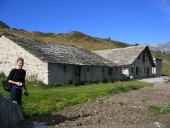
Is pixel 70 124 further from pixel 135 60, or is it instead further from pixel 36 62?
pixel 135 60

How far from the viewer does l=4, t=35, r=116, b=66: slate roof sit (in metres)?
33.0

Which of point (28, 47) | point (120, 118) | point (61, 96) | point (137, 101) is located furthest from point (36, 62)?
point (120, 118)

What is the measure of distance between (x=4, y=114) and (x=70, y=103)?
794 cm

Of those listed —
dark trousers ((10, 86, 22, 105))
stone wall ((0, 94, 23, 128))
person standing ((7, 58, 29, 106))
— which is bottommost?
stone wall ((0, 94, 23, 128))

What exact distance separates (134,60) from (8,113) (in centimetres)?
4273

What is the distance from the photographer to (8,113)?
434 inches

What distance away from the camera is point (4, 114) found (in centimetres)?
1072

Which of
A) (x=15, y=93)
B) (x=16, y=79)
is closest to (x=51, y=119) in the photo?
(x=15, y=93)

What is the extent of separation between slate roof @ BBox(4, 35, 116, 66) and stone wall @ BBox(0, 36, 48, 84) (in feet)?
1.40

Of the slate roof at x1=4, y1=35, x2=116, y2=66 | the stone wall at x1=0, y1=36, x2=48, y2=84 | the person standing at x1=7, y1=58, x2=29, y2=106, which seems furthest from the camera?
the slate roof at x1=4, y1=35, x2=116, y2=66

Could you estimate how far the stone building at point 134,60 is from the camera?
5175 cm

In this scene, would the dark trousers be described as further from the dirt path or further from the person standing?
the dirt path

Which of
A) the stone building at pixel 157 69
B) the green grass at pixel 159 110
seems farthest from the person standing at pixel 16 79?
the stone building at pixel 157 69

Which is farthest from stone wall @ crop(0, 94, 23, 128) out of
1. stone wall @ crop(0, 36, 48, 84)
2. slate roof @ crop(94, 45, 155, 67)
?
slate roof @ crop(94, 45, 155, 67)
